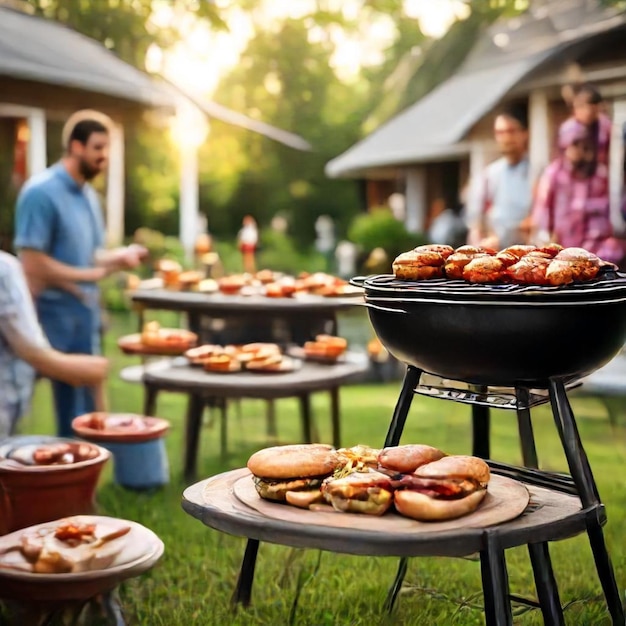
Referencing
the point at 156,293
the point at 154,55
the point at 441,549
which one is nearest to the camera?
the point at 441,549

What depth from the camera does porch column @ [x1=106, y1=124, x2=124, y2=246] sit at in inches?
286

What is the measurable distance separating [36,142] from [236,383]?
2.63m

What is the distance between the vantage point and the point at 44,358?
3.95m

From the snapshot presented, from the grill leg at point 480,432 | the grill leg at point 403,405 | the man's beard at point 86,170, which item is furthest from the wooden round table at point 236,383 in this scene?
the grill leg at point 403,405

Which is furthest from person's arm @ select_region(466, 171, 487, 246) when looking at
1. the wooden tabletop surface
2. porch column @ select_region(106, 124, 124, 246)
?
the wooden tabletop surface

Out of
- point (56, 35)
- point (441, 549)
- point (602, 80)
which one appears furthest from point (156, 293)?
point (602, 80)

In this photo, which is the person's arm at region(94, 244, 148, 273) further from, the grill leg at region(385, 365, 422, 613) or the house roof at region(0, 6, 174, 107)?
the grill leg at region(385, 365, 422, 613)

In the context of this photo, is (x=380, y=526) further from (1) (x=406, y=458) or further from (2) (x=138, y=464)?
(2) (x=138, y=464)

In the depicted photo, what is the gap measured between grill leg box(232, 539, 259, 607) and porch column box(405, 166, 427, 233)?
17.3 ft

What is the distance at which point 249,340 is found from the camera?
6090 millimetres

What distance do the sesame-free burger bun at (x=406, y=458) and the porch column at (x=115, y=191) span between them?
497 cm

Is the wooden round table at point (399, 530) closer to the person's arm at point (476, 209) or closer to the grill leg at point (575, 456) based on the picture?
the grill leg at point (575, 456)

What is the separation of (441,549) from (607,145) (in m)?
6.03

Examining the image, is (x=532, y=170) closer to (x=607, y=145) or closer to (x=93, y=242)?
(x=607, y=145)
